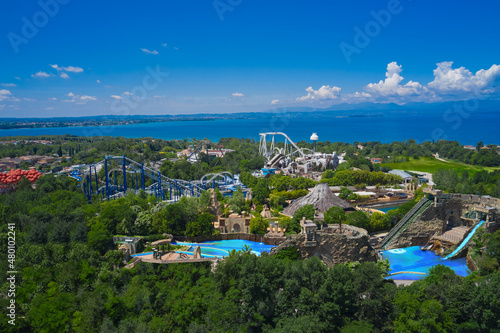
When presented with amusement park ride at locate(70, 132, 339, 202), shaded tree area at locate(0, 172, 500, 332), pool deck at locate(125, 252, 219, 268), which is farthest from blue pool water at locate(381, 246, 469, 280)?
amusement park ride at locate(70, 132, 339, 202)

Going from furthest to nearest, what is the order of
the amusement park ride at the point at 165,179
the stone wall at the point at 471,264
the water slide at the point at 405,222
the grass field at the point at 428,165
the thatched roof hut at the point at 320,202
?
the grass field at the point at 428,165 < the amusement park ride at the point at 165,179 < the thatched roof hut at the point at 320,202 < the water slide at the point at 405,222 < the stone wall at the point at 471,264

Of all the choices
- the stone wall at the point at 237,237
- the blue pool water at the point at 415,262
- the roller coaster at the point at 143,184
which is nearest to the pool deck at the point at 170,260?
the stone wall at the point at 237,237

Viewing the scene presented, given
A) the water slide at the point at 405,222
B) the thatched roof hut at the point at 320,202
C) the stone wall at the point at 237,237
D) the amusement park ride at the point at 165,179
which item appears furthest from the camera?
the amusement park ride at the point at 165,179

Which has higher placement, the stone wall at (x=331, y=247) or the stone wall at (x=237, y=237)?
the stone wall at (x=331, y=247)

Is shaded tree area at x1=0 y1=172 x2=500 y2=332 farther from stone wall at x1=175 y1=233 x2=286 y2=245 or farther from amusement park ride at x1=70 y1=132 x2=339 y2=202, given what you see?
amusement park ride at x1=70 y1=132 x2=339 y2=202

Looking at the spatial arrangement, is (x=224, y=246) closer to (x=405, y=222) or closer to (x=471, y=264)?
(x=405, y=222)

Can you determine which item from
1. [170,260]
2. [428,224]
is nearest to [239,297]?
[170,260]

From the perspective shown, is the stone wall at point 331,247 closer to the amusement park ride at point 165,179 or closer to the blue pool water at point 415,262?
the blue pool water at point 415,262
